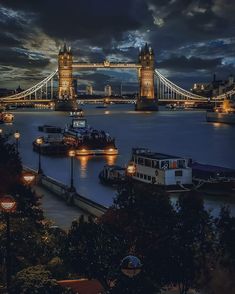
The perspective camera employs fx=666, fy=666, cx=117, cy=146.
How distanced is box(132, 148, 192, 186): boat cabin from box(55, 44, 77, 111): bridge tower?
4444 inches

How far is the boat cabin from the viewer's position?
2606cm

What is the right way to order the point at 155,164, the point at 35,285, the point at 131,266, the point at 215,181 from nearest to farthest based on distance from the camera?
the point at 131,266
the point at 35,285
the point at 215,181
the point at 155,164

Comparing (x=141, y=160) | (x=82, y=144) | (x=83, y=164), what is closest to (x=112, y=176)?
(x=141, y=160)

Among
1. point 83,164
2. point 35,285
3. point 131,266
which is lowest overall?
point 83,164

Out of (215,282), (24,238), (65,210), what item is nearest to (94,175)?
(65,210)

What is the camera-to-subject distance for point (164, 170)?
26.0 m

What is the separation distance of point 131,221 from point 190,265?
42.7 inches

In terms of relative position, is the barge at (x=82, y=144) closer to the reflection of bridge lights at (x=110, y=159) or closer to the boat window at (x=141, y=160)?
the reflection of bridge lights at (x=110, y=159)

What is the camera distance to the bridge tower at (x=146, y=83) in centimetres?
14025

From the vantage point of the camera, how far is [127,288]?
21.1 ft

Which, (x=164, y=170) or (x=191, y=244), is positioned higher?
(x=191, y=244)

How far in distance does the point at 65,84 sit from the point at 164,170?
121262mm

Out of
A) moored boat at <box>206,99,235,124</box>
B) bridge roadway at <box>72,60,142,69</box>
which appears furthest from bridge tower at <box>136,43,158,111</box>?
moored boat at <box>206,99,235,124</box>

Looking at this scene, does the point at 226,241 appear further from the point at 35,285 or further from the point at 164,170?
the point at 164,170
